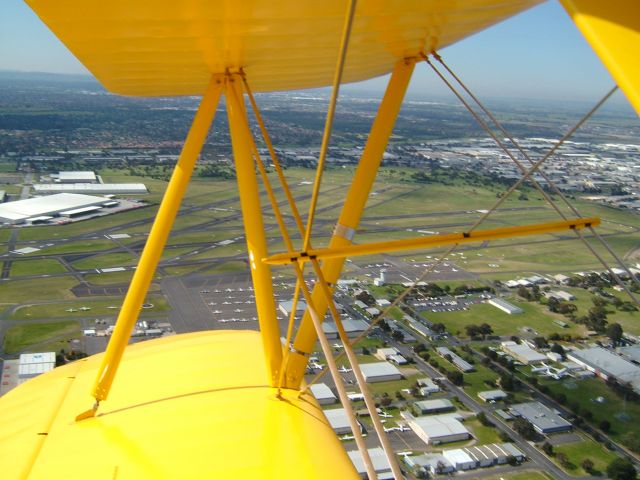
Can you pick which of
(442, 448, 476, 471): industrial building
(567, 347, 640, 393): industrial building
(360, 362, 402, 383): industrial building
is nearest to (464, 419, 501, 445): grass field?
(442, 448, 476, 471): industrial building

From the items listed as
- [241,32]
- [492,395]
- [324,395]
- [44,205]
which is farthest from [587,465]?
[44,205]

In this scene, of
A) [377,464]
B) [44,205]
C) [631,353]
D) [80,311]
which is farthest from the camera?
[44,205]

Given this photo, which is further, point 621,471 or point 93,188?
point 93,188

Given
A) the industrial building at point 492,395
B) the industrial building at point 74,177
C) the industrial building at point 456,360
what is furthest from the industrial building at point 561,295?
the industrial building at point 74,177

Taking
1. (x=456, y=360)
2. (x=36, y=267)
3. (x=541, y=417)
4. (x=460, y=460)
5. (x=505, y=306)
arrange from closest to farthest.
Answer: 1. (x=460, y=460)
2. (x=541, y=417)
3. (x=456, y=360)
4. (x=505, y=306)
5. (x=36, y=267)

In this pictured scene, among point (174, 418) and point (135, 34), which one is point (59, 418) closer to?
point (174, 418)

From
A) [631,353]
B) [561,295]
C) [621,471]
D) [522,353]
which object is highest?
[561,295]

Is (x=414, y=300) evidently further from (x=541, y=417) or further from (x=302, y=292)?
(x=302, y=292)
